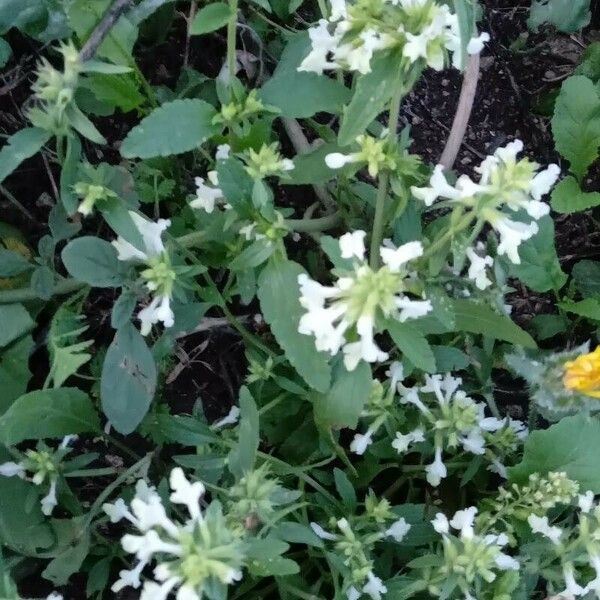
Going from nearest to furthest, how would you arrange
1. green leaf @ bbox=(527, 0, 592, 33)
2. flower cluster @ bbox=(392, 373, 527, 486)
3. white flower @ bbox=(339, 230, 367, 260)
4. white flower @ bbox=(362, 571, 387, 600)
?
white flower @ bbox=(339, 230, 367, 260), white flower @ bbox=(362, 571, 387, 600), flower cluster @ bbox=(392, 373, 527, 486), green leaf @ bbox=(527, 0, 592, 33)

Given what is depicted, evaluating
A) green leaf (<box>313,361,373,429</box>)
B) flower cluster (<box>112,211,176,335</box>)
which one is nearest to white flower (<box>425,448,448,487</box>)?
green leaf (<box>313,361,373,429</box>)

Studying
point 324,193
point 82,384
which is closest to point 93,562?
point 82,384

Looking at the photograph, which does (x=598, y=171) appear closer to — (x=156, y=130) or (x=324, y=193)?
(x=324, y=193)

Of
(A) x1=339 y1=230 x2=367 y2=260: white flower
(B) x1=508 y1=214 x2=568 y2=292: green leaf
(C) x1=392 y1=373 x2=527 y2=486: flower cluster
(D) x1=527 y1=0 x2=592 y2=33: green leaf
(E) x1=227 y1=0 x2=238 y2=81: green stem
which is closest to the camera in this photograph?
(A) x1=339 y1=230 x2=367 y2=260: white flower

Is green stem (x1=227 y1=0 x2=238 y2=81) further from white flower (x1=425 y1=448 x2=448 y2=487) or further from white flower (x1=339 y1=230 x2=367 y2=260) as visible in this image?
white flower (x1=425 y1=448 x2=448 y2=487)

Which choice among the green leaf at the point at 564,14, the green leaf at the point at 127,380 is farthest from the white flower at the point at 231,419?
the green leaf at the point at 564,14

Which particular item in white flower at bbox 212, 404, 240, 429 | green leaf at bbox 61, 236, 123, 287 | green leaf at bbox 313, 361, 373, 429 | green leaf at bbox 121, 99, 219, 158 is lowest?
white flower at bbox 212, 404, 240, 429

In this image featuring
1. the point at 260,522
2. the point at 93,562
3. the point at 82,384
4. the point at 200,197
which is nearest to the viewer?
the point at 260,522
